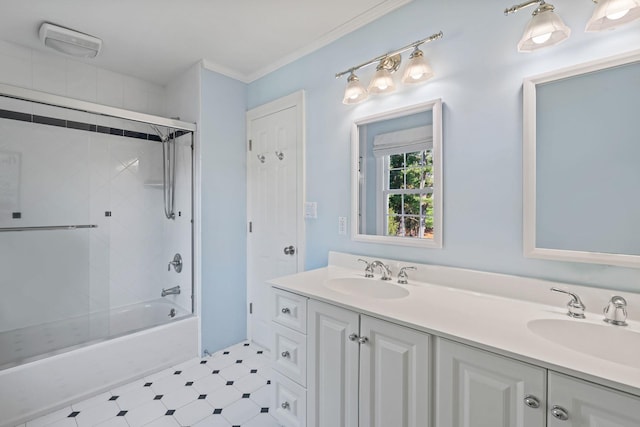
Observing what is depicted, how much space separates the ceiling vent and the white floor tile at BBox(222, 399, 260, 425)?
8.59 ft

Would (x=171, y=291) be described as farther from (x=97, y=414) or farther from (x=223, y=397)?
(x=223, y=397)

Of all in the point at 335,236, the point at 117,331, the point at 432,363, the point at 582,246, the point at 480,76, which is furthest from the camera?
the point at 117,331

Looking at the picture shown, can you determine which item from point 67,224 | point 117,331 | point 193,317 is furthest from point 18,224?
point 193,317

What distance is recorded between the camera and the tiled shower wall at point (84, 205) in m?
2.31

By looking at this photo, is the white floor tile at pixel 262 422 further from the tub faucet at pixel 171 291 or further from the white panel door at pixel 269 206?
the tub faucet at pixel 171 291

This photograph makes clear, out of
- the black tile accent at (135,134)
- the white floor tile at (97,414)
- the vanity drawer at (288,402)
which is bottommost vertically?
the white floor tile at (97,414)

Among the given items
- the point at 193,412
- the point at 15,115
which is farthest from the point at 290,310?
the point at 15,115

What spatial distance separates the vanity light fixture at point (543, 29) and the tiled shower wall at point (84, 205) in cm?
239

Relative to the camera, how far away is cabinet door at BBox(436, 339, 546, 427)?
83 centimetres

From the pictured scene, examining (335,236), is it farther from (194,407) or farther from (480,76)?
(194,407)

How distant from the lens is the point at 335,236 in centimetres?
204

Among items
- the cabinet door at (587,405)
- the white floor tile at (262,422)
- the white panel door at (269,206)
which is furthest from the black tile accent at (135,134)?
the cabinet door at (587,405)

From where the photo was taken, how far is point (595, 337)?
1022mm

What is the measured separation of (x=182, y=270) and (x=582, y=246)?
2.72 m
